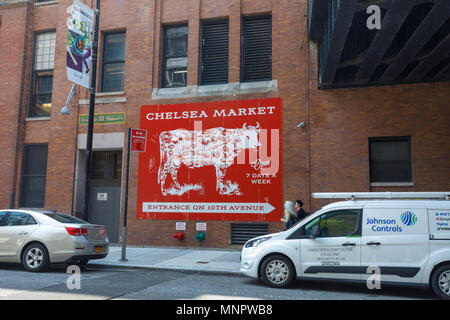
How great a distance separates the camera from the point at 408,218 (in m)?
7.93

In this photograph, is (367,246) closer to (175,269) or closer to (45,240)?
(175,269)

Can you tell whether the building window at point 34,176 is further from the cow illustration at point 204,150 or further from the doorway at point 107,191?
the cow illustration at point 204,150

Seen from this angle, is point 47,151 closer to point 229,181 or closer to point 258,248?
point 229,181

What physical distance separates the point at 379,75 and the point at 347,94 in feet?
3.81

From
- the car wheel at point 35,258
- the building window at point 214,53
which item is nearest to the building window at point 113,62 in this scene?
the building window at point 214,53

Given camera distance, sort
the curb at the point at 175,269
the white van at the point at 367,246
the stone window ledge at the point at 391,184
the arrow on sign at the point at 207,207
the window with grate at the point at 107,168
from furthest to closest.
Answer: the window with grate at the point at 107,168
the arrow on sign at the point at 207,207
the stone window ledge at the point at 391,184
the curb at the point at 175,269
the white van at the point at 367,246

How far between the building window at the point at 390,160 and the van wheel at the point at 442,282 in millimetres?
6235

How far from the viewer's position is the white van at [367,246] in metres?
7.64

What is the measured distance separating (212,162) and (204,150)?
21.7 inches

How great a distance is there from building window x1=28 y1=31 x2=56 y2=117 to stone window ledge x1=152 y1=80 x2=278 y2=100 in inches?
207

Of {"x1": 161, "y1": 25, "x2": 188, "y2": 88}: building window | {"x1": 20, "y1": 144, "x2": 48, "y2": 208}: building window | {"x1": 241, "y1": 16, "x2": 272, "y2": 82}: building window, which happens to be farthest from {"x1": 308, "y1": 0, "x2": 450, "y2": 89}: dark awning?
{"x1": 20, "y1": 144, "x2": 48, "y2": 208}: building window
